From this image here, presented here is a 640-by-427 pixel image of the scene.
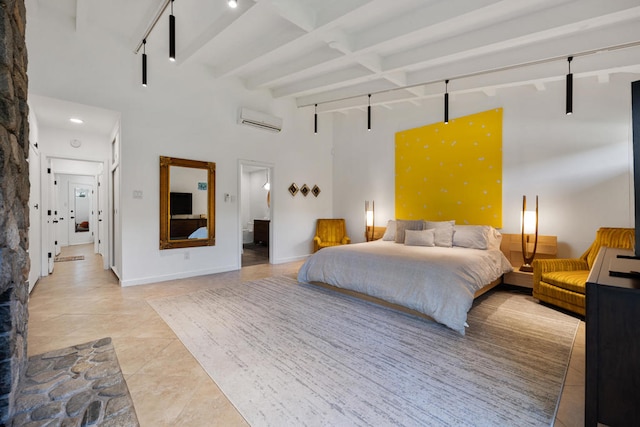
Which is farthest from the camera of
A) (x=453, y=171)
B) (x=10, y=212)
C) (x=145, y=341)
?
(x=453, y=171)

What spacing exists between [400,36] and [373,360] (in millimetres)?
3287

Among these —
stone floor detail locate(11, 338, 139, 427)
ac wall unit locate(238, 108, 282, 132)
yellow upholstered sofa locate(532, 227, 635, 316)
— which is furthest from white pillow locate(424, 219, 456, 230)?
stone floor detail locate(11, 338, 139, 427)

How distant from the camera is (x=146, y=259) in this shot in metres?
4.50

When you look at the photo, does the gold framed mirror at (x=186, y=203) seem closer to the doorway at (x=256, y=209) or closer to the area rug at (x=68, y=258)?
the doorway at (x=256, y=209)

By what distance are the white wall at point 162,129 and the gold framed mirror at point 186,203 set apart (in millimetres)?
111

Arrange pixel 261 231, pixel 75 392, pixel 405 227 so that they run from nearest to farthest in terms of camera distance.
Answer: pixel 75 392 < pixel 405 227 < pixel 261 231

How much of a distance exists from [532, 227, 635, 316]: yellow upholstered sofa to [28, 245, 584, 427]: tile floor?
0.36 meters

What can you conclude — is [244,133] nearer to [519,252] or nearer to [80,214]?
[519,252]

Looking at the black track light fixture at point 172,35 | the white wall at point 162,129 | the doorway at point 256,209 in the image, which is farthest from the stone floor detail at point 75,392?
the doorway at point 256,209

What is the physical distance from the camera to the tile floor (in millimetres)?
1698

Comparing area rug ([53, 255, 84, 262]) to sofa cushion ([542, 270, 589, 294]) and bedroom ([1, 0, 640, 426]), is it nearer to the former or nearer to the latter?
bedroom ([1, 0, 640, 426])

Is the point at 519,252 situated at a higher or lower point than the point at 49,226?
lower

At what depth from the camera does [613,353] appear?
1.38m

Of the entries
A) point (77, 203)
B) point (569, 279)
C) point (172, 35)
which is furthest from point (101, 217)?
point (569, 279)
